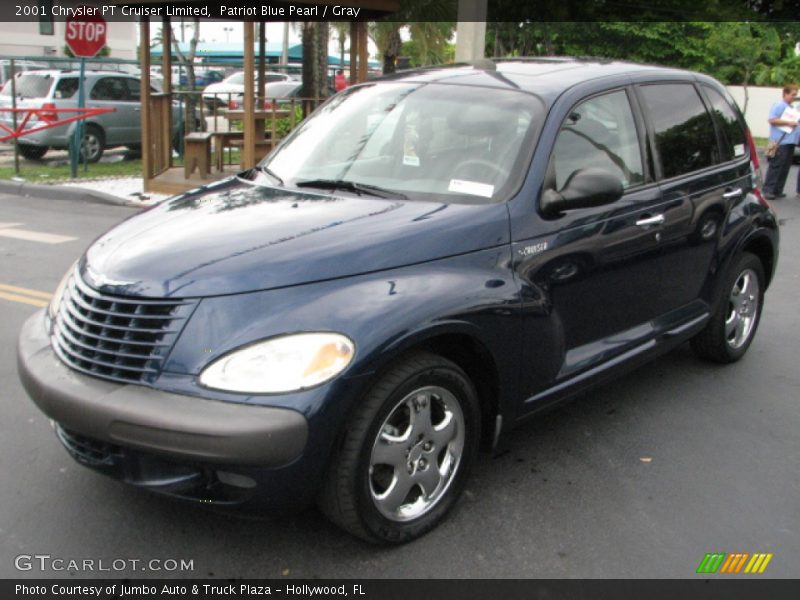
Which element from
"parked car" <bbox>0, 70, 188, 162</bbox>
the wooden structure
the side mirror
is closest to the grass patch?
"parked car" <bbox>0, 70, 188, 162</bbox>

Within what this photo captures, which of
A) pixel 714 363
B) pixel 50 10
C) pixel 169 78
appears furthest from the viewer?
pixel 50 10

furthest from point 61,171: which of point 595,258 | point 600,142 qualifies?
point 595,258

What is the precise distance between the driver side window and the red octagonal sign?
36.4 ft

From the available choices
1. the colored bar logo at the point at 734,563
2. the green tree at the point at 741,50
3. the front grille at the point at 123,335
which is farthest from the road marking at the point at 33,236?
the green tree at the point at 741,50

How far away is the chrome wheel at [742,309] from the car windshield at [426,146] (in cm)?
214

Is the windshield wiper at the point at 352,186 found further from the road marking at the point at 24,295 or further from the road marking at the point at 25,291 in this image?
the road marking at the point at 25,291

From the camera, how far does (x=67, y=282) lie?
3.53 metres

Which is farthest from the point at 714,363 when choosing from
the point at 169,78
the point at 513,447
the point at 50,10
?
the point at 50,10

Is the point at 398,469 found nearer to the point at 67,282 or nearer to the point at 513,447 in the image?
the point at 513,447

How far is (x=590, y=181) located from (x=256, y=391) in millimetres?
1759

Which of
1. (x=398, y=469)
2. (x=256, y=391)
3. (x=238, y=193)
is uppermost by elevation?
(x=238, y=193)

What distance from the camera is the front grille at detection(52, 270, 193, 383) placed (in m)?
2.87

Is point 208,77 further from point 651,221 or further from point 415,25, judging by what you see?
point 651,221

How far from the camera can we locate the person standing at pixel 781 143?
13391mm
